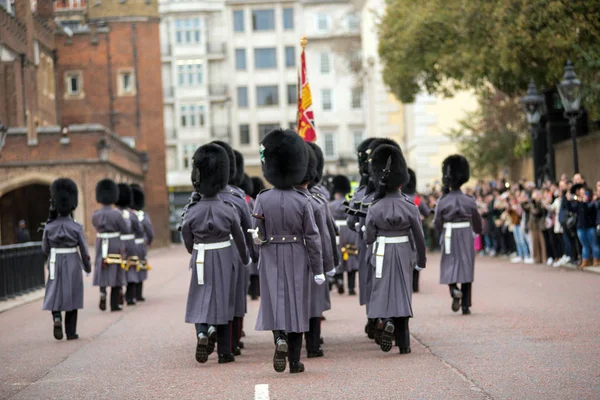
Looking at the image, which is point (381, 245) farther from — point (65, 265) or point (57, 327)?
point (57, 327)

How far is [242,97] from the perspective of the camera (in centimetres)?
8344

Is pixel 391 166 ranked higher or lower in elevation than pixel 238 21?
lower

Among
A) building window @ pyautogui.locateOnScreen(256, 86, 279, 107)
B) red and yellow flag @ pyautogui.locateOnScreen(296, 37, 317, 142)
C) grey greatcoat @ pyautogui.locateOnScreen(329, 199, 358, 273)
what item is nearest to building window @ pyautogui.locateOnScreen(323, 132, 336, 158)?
building window @ pyautogui.locateOnScreen(256, 86, 279, 107)

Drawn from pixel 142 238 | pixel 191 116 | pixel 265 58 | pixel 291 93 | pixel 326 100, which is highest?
pixel 265 58

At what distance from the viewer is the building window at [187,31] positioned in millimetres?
81750

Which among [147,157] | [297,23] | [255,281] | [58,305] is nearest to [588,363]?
[58,305]

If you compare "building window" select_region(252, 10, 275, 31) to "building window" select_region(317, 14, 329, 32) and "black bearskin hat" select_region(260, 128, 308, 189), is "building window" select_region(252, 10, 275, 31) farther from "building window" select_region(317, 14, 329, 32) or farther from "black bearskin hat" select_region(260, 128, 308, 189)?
"black bearskin hat" select_region(260, 128, 308, 189)

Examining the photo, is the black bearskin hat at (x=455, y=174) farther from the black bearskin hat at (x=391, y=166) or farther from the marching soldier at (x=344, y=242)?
the marching soldier at (x=344, y=242)

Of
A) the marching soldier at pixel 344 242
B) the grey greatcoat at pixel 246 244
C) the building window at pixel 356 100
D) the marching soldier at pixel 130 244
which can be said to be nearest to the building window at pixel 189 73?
the building window at pixel 356 100

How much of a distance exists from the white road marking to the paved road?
0.15 feet

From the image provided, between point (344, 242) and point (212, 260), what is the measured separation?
28.1ft

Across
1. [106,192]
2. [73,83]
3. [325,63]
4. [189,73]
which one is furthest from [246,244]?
[325,63]

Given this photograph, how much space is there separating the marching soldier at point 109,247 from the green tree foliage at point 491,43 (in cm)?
1126

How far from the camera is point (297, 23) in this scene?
8250 cm
